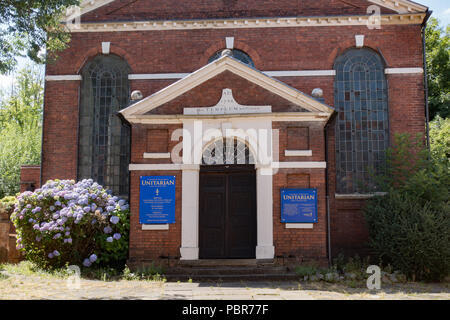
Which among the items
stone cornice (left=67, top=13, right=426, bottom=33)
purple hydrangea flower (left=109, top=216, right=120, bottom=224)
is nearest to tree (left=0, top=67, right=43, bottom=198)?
stone cornice (left=67, top=13, right=426, bottom=33)

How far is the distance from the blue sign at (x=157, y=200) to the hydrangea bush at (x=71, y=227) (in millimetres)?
863

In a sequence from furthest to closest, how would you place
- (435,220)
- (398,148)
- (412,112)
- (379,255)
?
(412,112) → (398,148) → (379,255) → (435,220)

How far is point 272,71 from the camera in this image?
52.7 feet

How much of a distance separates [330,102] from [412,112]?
2.62 metres

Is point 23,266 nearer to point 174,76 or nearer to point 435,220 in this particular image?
point 174,76

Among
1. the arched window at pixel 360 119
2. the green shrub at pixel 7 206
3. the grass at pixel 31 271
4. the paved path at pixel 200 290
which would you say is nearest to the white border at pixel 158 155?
the paved path at pixel 200 290

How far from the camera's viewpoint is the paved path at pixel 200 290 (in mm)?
9422

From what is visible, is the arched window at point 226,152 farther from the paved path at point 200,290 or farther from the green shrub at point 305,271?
the paved path at point 200,290

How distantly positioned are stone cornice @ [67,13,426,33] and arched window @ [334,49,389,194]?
1.08 m

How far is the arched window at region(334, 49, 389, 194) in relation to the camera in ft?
51.4

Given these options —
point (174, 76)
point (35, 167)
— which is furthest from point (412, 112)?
point (35, 167)

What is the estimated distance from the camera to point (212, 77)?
13203mm

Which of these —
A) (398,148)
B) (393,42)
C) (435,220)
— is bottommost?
(435,220)

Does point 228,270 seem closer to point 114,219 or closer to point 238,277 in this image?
point 238,277
